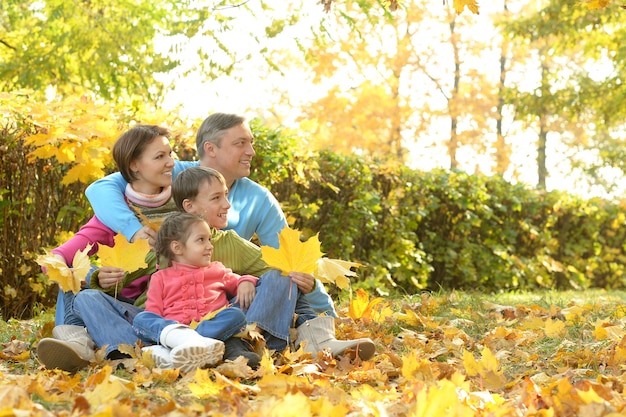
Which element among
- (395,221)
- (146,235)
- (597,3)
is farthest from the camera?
(395,221)

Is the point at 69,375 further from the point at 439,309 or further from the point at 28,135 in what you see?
the point at 439,309

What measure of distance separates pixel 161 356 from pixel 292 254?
0.68 m

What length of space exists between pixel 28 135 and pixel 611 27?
988 centimetres

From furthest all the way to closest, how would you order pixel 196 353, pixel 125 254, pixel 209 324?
pixel 125 254 < pixel 209 324 < pixel 196 353

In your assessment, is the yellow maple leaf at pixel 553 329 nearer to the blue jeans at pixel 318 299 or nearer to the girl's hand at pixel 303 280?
the blue jeans at pixel 318 299

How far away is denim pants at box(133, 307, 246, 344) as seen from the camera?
298 cm

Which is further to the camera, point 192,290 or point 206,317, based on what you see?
point 192,290

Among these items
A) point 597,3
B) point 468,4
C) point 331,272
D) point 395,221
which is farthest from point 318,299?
point 395,221

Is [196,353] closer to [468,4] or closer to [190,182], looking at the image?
[190,182]

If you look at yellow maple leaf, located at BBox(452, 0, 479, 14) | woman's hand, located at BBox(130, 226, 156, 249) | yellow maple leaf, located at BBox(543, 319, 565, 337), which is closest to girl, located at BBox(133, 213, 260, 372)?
woman's hand, located at BBox(130, 226, 156, 249)

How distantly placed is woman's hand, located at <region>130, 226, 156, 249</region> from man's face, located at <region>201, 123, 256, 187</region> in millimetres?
637

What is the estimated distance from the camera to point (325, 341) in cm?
329

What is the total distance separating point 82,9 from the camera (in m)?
9.78

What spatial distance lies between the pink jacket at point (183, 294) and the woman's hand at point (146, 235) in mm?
208
